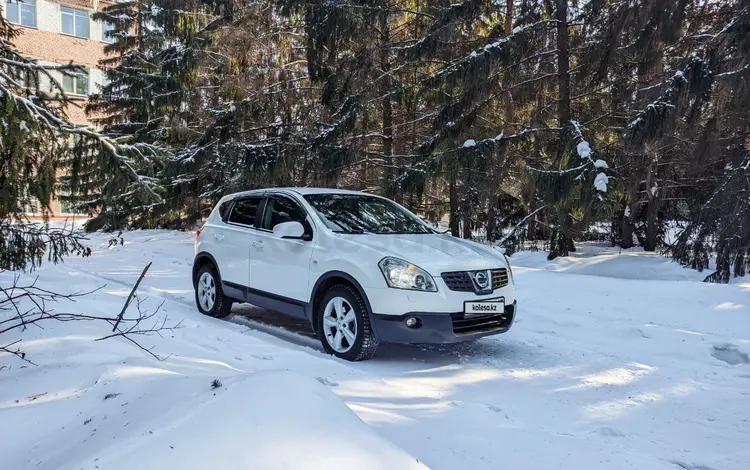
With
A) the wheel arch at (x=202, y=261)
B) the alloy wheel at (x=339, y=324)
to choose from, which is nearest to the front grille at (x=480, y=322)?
the alloy wheel at (x=339, y=324)

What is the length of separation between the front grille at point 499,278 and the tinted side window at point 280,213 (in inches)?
88.4

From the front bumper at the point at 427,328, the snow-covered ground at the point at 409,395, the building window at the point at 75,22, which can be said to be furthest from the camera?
the building window at the point at 75,22

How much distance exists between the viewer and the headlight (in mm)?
4895

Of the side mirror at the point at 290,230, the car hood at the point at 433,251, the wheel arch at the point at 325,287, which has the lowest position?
the wheel arch at the point at 325,287

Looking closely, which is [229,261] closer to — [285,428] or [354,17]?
[285,428]

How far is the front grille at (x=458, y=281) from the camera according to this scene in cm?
496

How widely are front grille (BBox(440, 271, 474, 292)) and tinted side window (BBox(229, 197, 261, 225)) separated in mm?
2909

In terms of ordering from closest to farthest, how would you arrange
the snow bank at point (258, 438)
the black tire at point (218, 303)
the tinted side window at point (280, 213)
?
the snow bank at point (258, 438), the tinted side window at point (280, 213), the black tire at point (218, 303)

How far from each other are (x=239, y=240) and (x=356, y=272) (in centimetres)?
229

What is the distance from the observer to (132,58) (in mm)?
20844

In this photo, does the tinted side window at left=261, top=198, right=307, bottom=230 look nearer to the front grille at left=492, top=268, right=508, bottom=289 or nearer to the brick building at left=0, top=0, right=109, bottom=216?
the front grille at left=492, top=268, right=508, bottom=289

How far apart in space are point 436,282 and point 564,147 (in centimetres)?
638

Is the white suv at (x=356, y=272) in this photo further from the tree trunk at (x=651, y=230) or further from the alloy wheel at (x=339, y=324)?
the tree trunk at (x=651, y=230)

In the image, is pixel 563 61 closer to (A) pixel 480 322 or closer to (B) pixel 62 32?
(A) pixel 480 322
